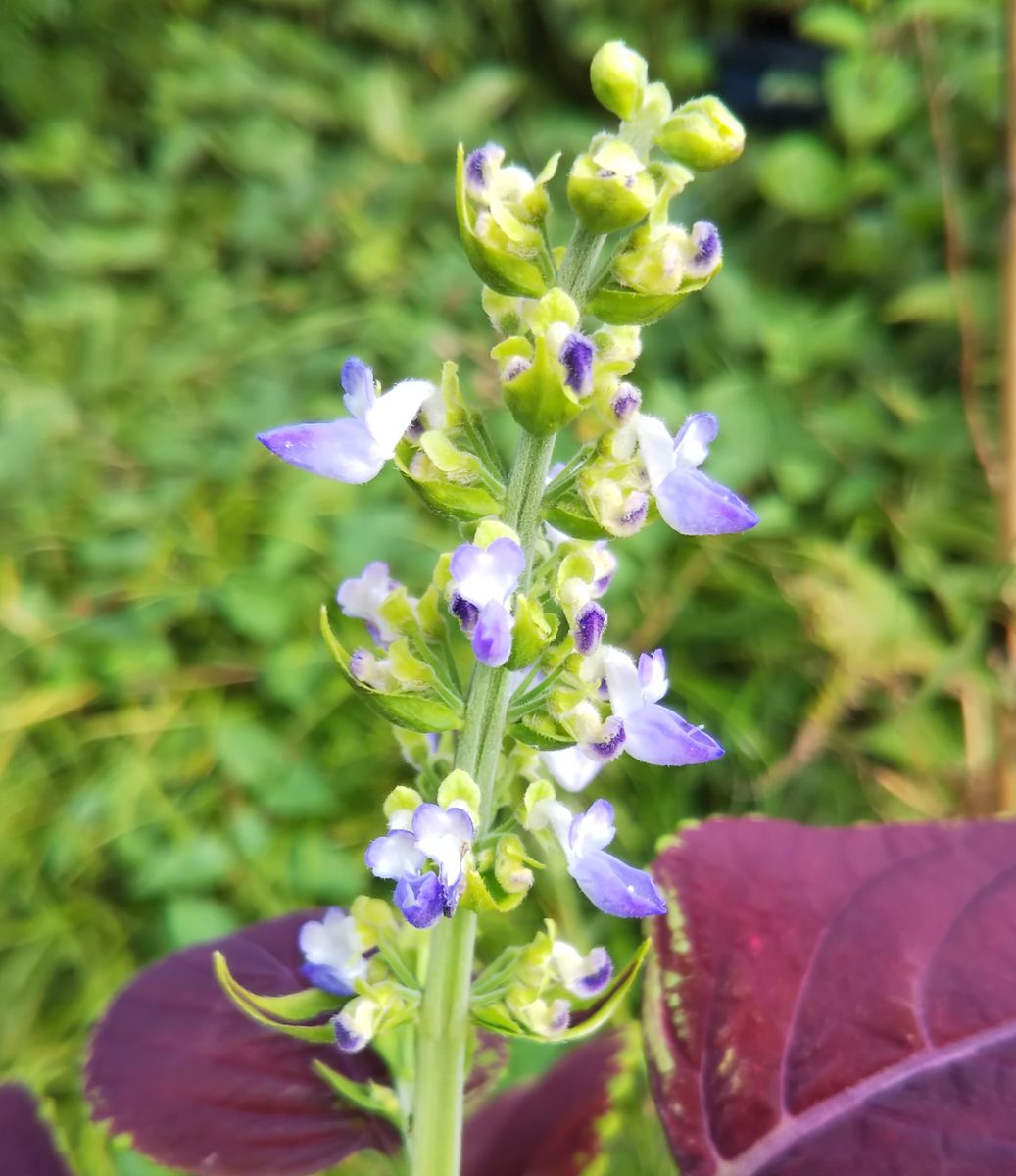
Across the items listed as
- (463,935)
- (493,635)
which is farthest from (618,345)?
(463,935)

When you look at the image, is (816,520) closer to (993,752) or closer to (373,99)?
(993,752)

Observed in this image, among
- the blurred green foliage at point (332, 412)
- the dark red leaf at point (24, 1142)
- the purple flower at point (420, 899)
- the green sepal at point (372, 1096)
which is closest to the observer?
the purple flower at point (420, 899)

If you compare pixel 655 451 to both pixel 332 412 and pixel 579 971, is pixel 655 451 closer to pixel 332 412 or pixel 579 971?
pixel 579 971

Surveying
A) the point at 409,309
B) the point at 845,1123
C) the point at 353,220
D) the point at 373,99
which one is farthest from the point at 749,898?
the point at 373,99

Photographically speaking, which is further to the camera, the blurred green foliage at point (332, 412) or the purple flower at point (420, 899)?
the blurred green foliage at point (332, 412)

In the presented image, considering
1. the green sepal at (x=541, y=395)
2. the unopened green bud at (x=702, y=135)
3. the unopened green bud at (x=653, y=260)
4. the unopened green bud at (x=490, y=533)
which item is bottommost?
the unopened green bud at (x=490, y=533)

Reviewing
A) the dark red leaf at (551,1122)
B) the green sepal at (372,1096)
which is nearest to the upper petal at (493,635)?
the green sepal at (372,1096)

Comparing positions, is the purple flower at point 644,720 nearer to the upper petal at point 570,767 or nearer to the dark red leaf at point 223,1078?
the upper petal at point 570,767
